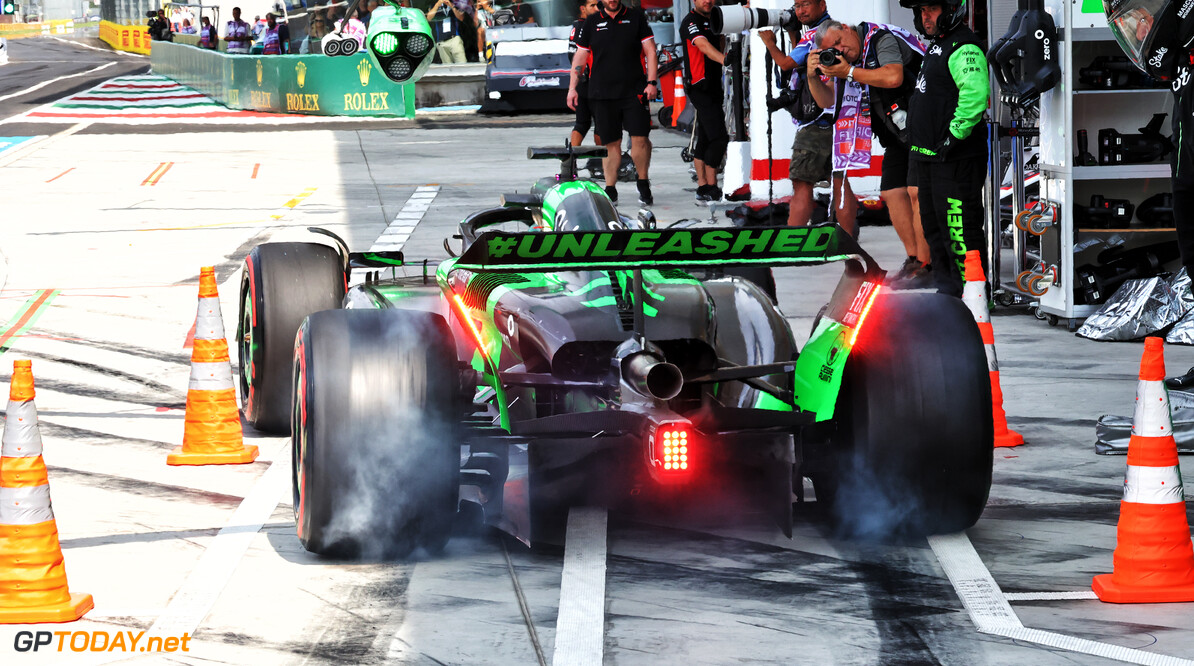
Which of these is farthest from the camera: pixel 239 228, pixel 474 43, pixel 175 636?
pixel 474 43

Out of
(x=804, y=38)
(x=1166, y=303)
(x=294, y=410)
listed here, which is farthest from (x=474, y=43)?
(x=294, y=410)

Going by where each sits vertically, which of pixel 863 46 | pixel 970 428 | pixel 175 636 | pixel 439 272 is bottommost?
pixel 175 636

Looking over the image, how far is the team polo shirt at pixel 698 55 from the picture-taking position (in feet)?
49.6

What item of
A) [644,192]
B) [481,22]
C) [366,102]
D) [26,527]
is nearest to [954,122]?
[26,527]

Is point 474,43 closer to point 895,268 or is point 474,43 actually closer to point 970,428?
Result: point 895,268

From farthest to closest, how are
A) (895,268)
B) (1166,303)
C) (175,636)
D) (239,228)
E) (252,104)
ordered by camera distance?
(252,104) → (239,228) → (895,268) → (1166,303) → (175,636)

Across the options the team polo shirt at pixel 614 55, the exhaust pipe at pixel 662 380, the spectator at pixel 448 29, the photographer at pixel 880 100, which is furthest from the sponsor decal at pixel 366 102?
the exhaust pipe at pixel 662 380

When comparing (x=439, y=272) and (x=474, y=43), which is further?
(x=474, y=43)

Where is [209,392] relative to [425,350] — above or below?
below

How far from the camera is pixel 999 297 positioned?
10312mm

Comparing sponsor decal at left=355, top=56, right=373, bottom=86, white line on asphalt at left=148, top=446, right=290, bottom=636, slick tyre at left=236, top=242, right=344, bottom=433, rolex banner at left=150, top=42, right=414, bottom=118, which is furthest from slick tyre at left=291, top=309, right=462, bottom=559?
sponsor decal at left=355, top=56, right=373, bottom=86

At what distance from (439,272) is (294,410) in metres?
1.21

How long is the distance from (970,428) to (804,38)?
6885 millimetres

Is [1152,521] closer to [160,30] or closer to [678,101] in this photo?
[678,101]
